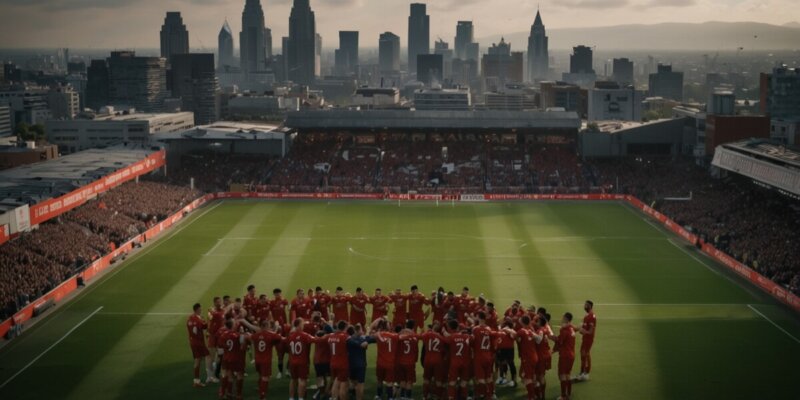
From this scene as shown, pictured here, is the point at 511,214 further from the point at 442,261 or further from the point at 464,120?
the point at 464,120

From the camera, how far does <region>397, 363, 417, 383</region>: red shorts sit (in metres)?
22.1

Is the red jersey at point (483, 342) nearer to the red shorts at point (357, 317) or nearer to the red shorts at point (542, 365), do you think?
the red shorts at point (542, 365)

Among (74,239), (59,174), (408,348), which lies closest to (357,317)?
(408,348)

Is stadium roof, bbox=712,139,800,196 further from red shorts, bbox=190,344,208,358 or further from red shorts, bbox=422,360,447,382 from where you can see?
red shorts, bbox=190,344,208,358

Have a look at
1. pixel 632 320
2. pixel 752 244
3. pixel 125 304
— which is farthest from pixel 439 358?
pixel 752 244

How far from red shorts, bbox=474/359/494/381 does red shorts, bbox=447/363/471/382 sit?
229 millimetres

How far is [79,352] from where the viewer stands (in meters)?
28.8

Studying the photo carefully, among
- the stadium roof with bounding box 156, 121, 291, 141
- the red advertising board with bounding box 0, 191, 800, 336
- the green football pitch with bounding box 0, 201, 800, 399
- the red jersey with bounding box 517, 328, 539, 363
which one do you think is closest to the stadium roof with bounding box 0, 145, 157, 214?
the red advertising board with bounding box 0, 191, 800, 336

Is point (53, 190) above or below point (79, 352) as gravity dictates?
above

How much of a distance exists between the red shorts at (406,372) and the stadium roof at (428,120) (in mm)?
58385

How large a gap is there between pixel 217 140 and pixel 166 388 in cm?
5384

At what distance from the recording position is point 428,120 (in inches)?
3162

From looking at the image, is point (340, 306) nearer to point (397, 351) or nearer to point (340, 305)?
point (340, 305)

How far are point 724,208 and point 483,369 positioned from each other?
116 ft
